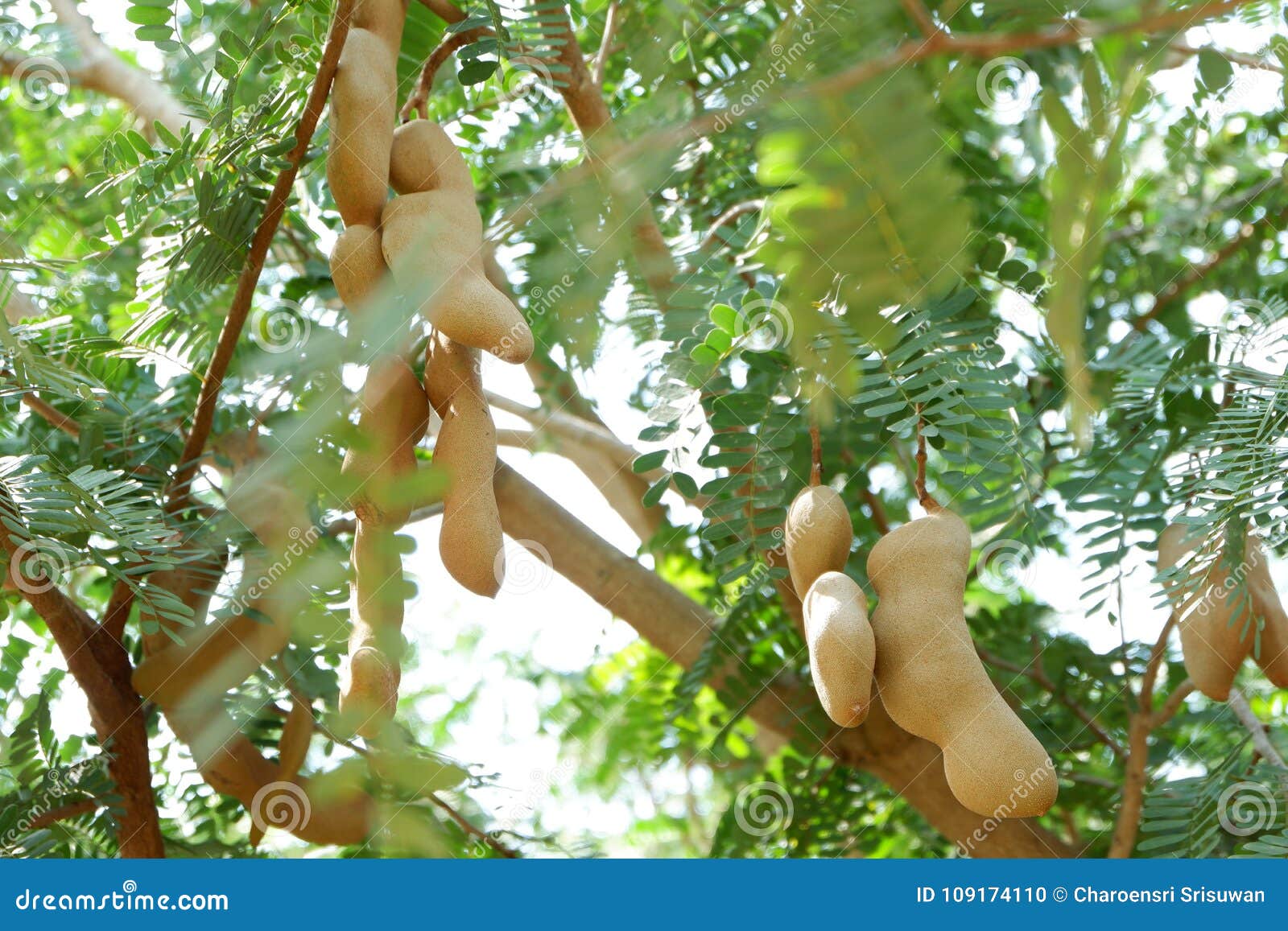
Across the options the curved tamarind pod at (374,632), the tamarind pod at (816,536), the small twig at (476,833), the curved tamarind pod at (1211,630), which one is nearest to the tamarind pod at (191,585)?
the small twig at (476,833)

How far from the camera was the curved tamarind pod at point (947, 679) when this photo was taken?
1.73ft

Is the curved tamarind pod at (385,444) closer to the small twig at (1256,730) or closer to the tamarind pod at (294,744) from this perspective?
the tamarind pod at (294,744)

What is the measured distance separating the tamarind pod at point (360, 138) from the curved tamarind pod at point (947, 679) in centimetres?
33

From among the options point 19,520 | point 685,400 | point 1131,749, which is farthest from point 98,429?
point 1131,749

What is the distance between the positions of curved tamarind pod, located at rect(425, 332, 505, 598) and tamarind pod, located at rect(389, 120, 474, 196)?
8 cm

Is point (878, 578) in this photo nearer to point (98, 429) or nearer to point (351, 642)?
point (351, 642)

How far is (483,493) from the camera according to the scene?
1.81 feet

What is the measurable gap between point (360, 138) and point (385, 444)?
0.55 feet

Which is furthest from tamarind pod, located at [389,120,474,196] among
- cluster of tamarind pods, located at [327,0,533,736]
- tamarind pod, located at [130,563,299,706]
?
tamarind pod, located at [130,563,299,706]

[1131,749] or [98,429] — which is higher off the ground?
[98,429]

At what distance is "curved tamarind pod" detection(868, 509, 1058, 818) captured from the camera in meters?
0.53

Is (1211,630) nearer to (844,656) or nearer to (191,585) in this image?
(844,656)

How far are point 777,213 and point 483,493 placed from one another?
0.27 m

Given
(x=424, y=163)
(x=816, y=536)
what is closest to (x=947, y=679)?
(x=816, y=536)
